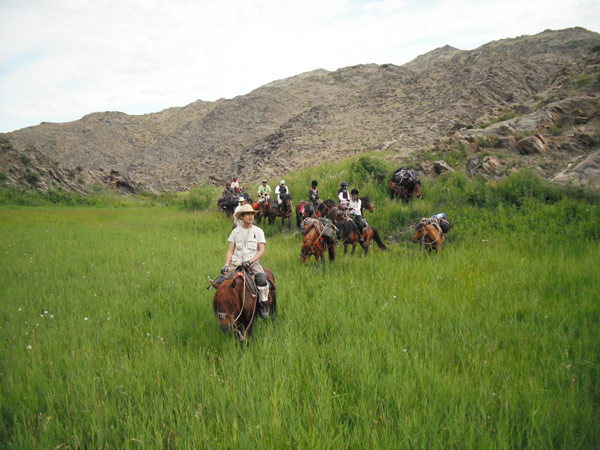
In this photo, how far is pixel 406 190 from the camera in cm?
1353

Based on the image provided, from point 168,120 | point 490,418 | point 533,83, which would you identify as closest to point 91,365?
point 490,418

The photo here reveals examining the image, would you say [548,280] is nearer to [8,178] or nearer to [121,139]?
[8,178]

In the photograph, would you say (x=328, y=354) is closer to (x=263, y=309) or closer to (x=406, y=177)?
(x=263, y=309)

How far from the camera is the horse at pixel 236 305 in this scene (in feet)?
13.7

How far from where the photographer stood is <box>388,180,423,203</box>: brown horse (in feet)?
43.2

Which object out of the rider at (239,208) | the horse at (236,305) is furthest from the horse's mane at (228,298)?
the rider at (239,208)

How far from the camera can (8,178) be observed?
27.1 meters

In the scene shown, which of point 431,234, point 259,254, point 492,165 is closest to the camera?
point 259,254

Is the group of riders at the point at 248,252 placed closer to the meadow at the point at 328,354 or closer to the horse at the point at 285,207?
the meadow at the point at 328,354

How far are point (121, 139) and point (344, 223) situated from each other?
7036 centimetres

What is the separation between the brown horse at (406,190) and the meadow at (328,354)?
4.70m

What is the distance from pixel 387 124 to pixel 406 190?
19059 mm

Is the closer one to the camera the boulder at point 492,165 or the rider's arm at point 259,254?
→ the rider's arm at point 259,254

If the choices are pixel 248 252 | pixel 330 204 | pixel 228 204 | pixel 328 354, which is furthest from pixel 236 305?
pixel 228 204
